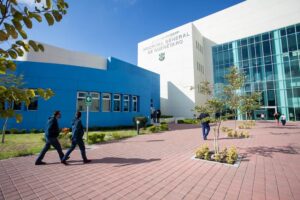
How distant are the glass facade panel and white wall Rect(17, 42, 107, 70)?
22745 millimetres

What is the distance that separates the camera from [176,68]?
121 feet

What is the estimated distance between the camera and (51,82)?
15820 mm

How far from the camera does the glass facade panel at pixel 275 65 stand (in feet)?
93.2

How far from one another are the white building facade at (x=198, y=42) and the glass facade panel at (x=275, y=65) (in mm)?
1942

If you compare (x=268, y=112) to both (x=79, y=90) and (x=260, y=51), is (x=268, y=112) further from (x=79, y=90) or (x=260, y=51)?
(x=79, y=90)

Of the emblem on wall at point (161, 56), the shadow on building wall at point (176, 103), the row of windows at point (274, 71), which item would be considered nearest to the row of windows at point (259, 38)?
the row of windows at point (274, 71)

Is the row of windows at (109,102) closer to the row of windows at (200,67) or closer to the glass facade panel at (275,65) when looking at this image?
the glass facade panel at (275,65)

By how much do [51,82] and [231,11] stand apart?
37.9 metres

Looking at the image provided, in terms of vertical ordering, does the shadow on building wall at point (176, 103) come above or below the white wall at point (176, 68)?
below

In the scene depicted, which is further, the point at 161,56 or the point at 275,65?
the point at 161,56

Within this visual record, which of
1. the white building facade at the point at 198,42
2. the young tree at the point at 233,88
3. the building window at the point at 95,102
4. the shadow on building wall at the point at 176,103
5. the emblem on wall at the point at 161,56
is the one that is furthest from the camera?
the emblem on wall at the point at 161,56

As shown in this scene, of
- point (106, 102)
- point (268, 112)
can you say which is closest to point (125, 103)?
point (106, 102)

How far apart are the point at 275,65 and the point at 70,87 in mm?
32646

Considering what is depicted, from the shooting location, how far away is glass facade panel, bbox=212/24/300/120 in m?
28.4
